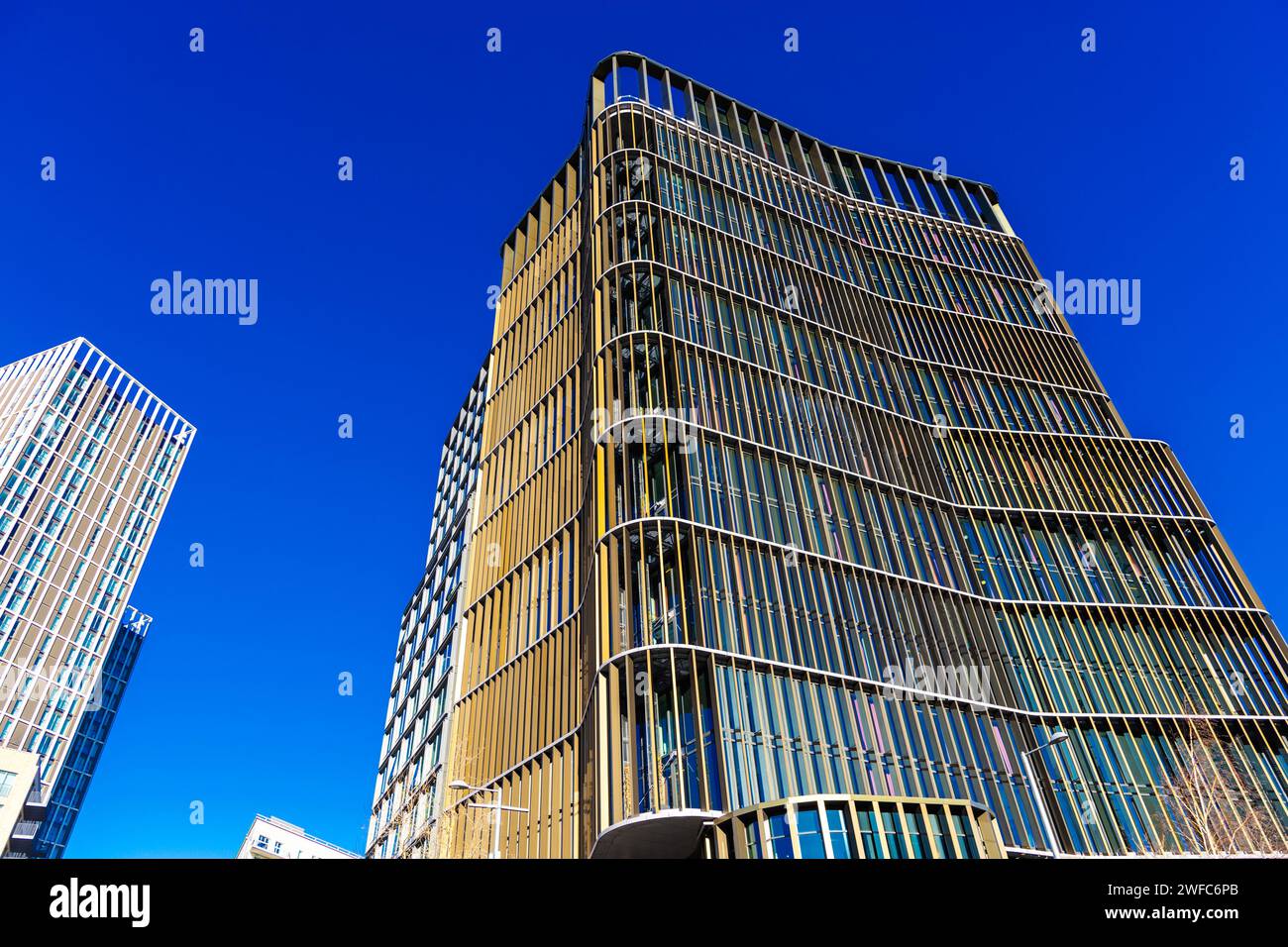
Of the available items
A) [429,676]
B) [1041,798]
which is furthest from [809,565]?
[429,676]

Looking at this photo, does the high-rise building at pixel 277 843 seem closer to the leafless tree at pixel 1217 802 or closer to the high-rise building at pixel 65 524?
the high-rise building at pixel 65 524

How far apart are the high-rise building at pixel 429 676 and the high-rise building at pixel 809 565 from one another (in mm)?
4870

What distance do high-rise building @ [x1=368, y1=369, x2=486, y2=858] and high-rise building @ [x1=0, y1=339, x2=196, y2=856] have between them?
152ft

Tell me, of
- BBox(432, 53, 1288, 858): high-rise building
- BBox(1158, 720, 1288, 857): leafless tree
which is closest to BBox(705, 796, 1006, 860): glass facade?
BBox(432, 53, 1288, 858): high-rise building

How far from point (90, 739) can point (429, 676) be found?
108028 mm

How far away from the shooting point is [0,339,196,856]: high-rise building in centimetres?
9306

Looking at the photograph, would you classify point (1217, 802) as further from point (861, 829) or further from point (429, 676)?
point (429, 676)

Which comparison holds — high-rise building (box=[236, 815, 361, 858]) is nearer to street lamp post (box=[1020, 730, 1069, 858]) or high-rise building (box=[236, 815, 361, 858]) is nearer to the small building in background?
the small building in background

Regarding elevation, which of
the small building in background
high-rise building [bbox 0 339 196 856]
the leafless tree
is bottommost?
the leafless tree

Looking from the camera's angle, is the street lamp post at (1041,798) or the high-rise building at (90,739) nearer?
the street lamp post at (1041,798)

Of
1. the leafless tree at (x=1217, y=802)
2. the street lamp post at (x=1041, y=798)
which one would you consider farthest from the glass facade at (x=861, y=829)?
the leafless tree at (x=1217, y=802)

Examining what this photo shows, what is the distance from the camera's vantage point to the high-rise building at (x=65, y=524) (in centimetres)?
9306
